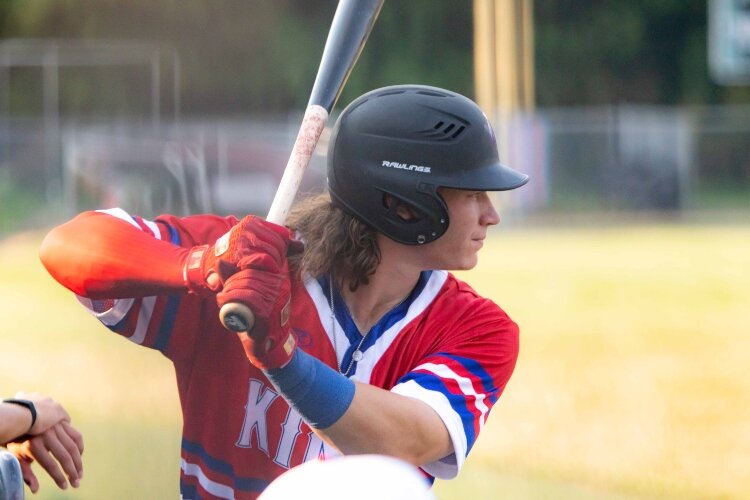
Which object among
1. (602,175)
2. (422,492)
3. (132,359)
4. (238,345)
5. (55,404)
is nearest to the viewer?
(422,492)

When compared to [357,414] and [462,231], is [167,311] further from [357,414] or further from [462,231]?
[462,231]

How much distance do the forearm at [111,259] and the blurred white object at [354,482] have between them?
94 centimetres

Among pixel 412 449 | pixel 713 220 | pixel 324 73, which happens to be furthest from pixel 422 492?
pixel 713 220

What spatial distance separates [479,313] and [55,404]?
3.38ft

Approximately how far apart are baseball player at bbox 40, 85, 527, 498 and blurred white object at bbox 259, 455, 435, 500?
968 millimetres

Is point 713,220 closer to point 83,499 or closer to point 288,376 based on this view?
point 83,499

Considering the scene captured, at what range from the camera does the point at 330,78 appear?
329cm

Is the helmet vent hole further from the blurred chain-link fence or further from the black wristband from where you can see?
the blurred chain-link fence

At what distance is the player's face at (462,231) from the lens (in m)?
2.85

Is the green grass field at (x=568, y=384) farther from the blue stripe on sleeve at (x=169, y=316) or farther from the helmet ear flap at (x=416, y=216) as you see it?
the helmet ear flap at (x=416, y=216)

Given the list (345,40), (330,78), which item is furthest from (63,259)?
(345,40)

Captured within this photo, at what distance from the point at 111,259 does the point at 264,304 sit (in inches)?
19.9

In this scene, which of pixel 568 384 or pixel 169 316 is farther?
pixel 568 384

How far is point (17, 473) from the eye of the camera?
6.22 ft
